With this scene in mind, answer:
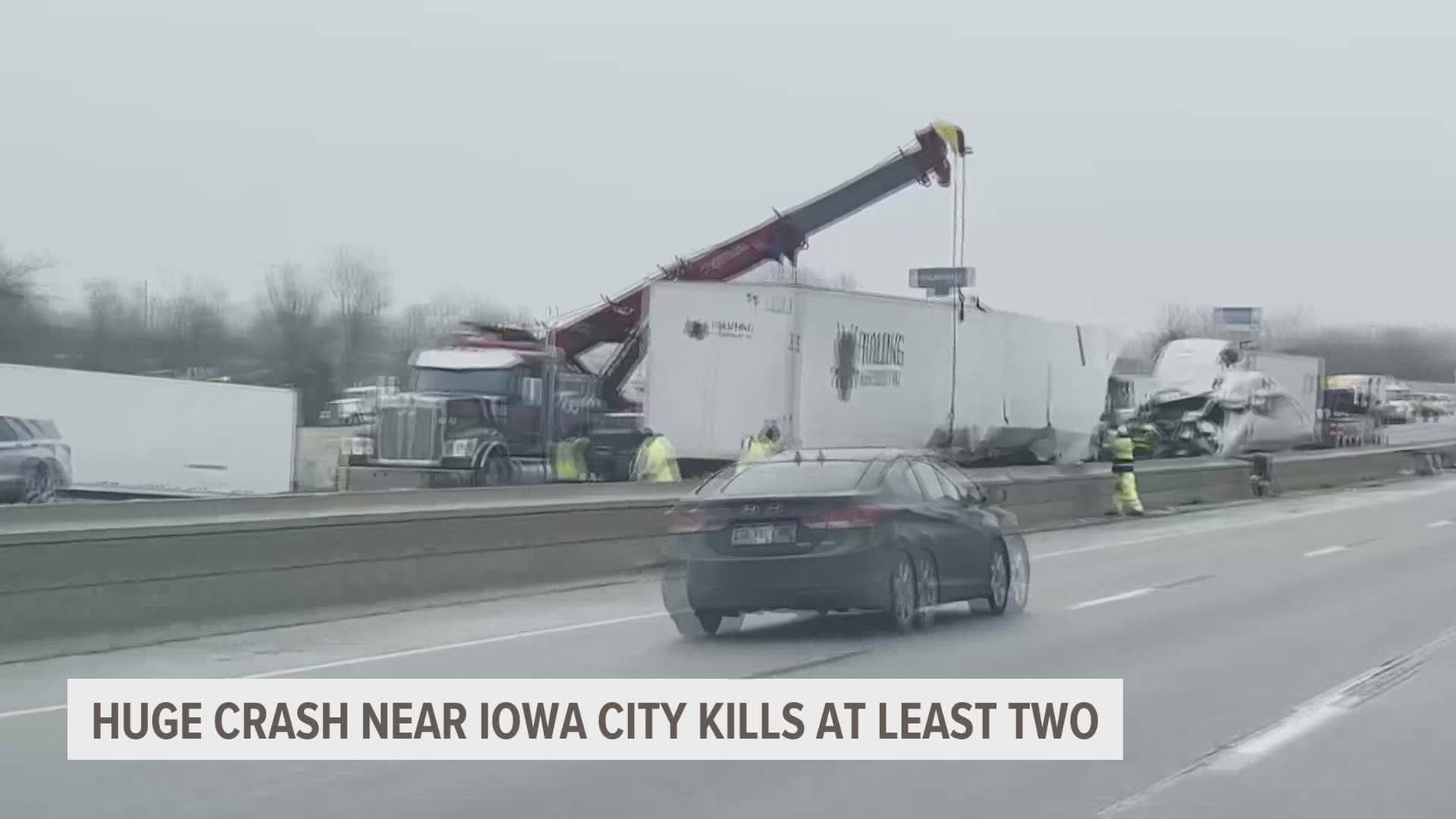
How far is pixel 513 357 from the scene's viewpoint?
3294 cm

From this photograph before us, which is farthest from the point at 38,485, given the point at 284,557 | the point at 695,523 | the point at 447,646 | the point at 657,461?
the point at 695,523

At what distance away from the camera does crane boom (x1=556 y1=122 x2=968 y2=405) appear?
120 ft

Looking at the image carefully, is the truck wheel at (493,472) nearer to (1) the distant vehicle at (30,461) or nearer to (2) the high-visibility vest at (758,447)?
(1) the distant vehicle at (30,461)

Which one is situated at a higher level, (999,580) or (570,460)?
(570,460)

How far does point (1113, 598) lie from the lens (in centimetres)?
1736

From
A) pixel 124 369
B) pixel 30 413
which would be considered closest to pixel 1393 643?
pixel 30 413

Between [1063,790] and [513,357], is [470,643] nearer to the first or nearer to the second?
[1063,790]

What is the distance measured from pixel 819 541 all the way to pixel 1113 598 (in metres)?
4.85

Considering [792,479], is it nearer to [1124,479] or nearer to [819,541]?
[819,541]

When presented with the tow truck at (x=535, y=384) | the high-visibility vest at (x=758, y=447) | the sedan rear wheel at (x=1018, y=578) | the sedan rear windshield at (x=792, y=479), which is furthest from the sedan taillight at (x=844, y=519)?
the tow truck at (x=535, y=384)

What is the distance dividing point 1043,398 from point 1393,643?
900 inches

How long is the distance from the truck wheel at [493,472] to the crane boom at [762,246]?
3.73 metres

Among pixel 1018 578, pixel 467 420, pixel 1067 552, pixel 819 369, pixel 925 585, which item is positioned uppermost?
pixel 819 369

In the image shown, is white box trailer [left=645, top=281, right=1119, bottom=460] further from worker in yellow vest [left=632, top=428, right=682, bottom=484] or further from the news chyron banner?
the news chyron banner
